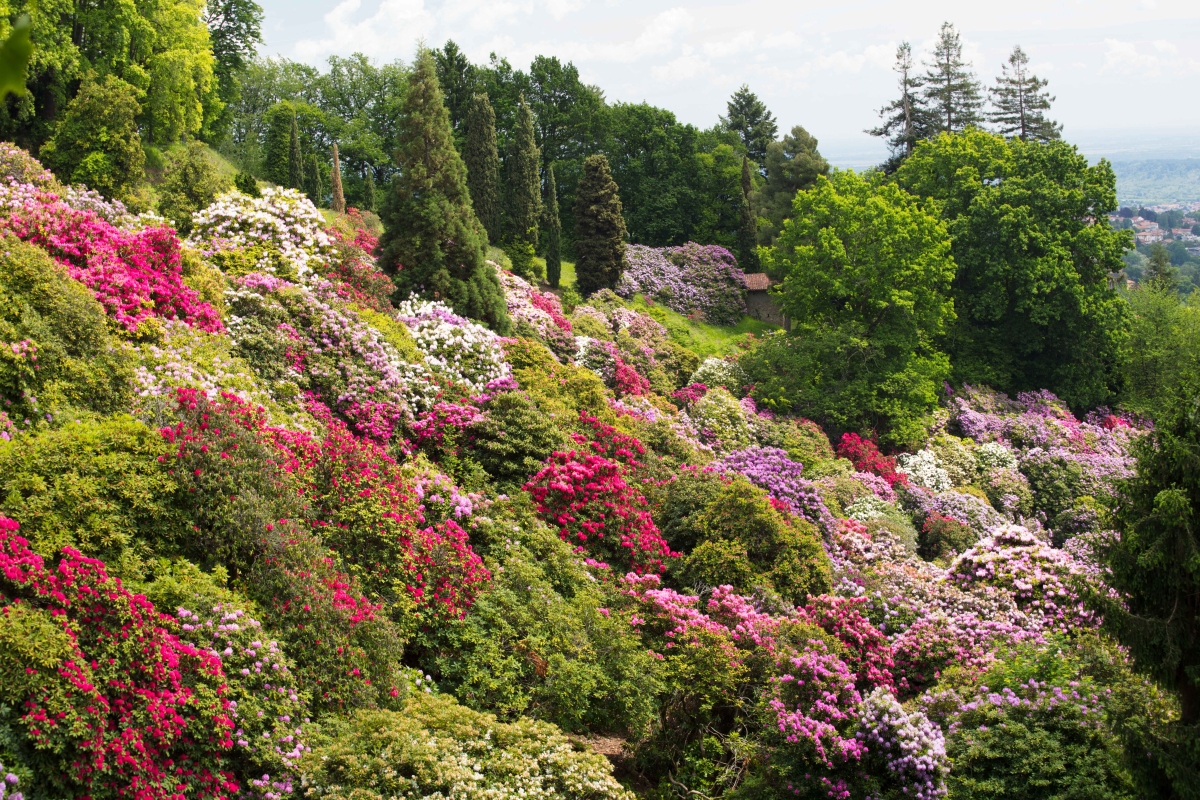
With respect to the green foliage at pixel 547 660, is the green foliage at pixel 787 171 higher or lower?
higher

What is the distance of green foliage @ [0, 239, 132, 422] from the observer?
10922 mm

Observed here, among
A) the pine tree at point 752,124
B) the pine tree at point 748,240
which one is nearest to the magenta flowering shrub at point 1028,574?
the pine tree at point 748,240

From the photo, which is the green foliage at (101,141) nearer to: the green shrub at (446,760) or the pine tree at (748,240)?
the green shrub at (446,760)

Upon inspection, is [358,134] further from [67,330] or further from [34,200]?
[67,330]

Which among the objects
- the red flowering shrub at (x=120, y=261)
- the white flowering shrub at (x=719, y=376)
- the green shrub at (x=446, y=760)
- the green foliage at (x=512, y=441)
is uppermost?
the red flowering shrub at (x=120, y=261)

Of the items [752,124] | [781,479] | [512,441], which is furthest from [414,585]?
[752,124]

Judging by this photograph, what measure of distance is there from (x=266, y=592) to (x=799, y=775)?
6.43 meters

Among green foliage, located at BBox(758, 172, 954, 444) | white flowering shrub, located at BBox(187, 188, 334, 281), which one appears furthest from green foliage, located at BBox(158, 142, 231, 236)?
green foliage, located at BBox(758, 172, 954, 444)

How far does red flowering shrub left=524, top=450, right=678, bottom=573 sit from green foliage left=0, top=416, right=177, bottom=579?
22.6 feet

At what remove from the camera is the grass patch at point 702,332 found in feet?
126

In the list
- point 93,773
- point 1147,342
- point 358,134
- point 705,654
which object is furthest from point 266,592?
point 358,134

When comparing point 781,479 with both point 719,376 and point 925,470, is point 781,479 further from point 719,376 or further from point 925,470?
point 719,376

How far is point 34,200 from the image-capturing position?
1472cm

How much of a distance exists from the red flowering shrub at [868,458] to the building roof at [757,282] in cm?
1820
